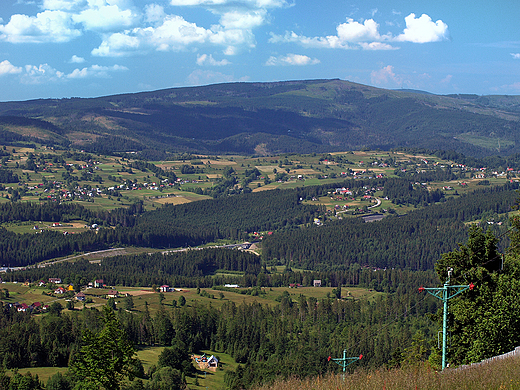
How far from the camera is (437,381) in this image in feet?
74.4

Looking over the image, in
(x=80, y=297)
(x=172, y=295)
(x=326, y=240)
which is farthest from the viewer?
(x=326, y=240)

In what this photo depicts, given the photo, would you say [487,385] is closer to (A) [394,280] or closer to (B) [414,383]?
(B) [414,383]

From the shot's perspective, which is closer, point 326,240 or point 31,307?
point 31,307

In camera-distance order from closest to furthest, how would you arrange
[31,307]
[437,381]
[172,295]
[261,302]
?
[437,381], [31,307], [261,302], [172,295]

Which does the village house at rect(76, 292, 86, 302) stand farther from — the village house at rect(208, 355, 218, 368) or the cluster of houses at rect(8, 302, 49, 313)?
the village house at rect(208, 355, 218, 368)

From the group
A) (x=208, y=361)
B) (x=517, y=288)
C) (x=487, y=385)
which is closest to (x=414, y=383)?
(x=487, y=385)

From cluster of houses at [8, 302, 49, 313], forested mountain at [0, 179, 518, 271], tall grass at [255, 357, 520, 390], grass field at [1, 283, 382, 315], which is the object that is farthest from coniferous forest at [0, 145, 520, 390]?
tall grass at [255, 357, 520, 390]

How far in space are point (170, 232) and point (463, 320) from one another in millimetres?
155921

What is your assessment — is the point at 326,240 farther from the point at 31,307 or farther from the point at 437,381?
the point at 437,381

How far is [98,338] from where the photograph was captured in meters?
38.0

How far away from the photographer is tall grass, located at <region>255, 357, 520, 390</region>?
21.8 m

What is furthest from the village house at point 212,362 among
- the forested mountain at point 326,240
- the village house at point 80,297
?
the forested mountain at point 326,240

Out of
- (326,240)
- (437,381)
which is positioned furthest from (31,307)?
(326,240)

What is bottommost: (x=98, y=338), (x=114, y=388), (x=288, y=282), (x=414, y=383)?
(x=288, y=282)
